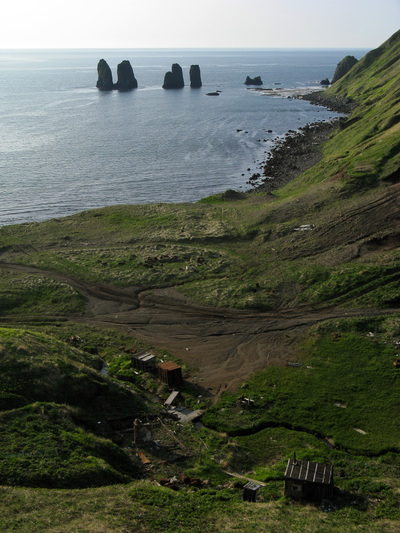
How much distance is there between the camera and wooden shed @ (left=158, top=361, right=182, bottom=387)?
36.7 m

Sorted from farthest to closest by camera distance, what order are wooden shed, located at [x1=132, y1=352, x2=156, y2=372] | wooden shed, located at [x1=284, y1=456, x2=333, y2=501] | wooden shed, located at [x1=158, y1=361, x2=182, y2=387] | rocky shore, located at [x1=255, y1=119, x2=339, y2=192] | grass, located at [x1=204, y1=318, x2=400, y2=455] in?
rocky shore, located at [x1=255, y1=119, x2=339, y2=192]
wooden shed, located at [x1=132, y1=352, x2=156, y2=372]
wooden shed, located at [x1=158, y1=361, x2=182, y2=387]
grass, located at [x1=204, y1=318, x2=400, y2=455]
wooden shed, located at [x1=284, y1=456, x2=333, y2=501]

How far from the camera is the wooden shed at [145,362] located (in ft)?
128

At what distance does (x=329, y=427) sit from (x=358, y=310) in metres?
15.9

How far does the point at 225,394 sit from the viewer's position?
35969mm

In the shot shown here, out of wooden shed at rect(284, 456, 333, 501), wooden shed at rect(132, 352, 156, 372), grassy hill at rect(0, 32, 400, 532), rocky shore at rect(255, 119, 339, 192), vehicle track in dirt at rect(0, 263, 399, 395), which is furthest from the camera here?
rocky shore at rect(255, 119, 339, 192)

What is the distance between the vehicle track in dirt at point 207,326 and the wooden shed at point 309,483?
1159 cm

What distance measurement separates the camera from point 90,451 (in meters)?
26.6

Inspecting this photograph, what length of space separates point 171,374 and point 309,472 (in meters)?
13.8

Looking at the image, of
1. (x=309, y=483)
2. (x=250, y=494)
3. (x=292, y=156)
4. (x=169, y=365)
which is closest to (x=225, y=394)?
(x=169, y=365)

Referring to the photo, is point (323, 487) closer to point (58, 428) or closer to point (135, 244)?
point (58, 428)

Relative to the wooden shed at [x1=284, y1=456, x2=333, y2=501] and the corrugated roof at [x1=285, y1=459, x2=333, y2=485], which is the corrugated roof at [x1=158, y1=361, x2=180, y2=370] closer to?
the corrugated roof at [x1=285, y1=459, x2=333, y2=485]

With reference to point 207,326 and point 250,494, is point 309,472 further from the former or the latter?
point 207,326

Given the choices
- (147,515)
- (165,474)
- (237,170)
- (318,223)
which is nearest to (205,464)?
(165,474)

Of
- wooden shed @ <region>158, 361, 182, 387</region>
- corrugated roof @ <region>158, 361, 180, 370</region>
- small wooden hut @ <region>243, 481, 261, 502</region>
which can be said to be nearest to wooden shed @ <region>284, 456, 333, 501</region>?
small wooden hut @ <region>243, 481, 261, 502</region>
